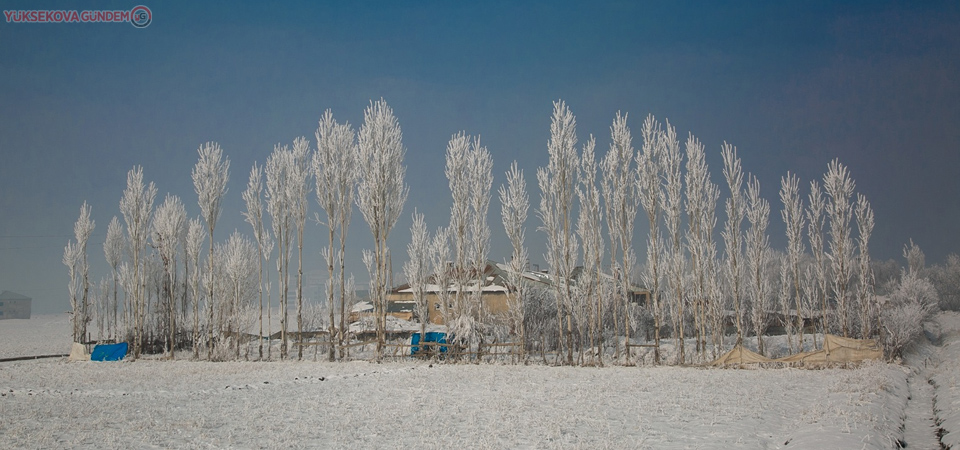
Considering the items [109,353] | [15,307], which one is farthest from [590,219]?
[15,307]

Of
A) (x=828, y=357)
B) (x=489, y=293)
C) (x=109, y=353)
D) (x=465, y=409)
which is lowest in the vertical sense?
(x=109, y=353)

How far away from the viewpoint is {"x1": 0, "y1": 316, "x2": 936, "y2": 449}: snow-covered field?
7.20 meters

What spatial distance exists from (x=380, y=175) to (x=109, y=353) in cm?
1337

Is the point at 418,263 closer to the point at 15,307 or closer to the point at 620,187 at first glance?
the point at 620,187

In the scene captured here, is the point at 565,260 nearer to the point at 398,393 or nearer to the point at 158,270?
the point at 398,393

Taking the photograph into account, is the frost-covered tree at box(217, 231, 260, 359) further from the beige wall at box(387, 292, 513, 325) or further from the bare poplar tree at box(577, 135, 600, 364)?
the bare poplar tree at box(577, 135, 600, 364)

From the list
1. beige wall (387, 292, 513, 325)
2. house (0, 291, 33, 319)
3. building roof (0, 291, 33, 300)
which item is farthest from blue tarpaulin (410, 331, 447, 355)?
building roof (0, 291, 33, 300)

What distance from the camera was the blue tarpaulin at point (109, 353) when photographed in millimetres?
23469

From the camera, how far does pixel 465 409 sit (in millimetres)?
9562

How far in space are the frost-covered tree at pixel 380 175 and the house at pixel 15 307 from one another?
94.2m

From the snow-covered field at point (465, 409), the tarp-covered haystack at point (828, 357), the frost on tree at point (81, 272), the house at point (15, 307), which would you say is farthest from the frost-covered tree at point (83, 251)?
the house at point (15, 307)

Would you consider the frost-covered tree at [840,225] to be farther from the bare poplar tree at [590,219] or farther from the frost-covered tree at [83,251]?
the frost-covered tree at [83,251]

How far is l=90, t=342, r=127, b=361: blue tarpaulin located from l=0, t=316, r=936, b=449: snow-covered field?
8923 mm

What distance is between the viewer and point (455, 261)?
22.8 metres
